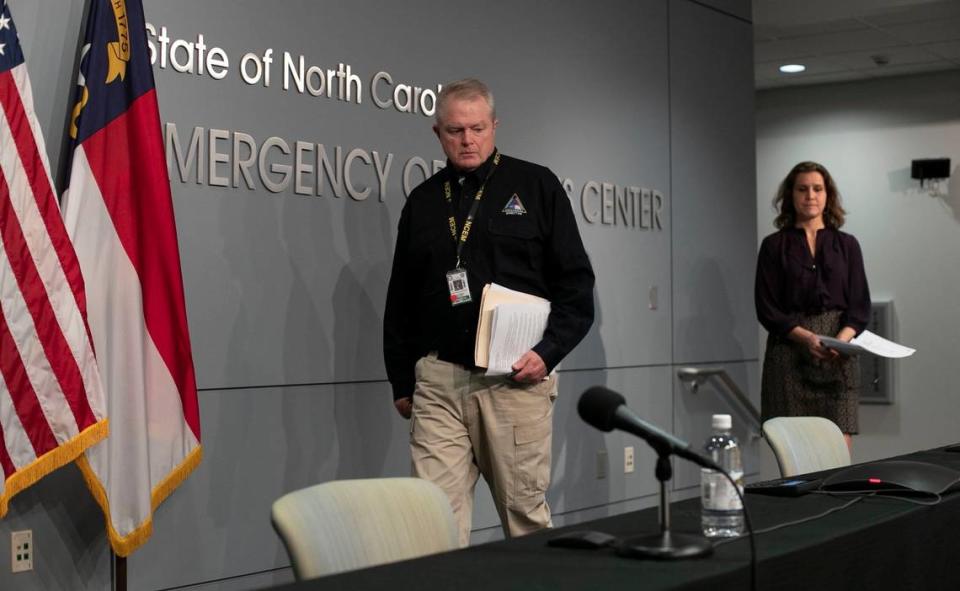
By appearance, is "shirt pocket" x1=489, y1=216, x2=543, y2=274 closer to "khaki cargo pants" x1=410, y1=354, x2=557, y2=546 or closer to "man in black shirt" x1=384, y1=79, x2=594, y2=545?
"man in black shirt" x1=384, y1=79, x2=594, y2=545

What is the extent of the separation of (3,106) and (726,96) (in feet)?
15.0

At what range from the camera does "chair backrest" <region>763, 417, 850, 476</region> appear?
3350 millimetres

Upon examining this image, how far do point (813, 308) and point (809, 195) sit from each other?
55 centimetres

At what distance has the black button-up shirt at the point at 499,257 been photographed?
3.70 m

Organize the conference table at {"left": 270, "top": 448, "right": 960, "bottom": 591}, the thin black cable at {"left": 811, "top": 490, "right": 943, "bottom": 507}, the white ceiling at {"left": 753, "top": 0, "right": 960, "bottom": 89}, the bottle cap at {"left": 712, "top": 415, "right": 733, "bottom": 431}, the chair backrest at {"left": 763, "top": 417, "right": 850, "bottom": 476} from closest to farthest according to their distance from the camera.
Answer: the conference table at {"left": 270, "top": 448, "right": 960, "bottom": 591}, the bottle cap at {"left": 712, "top": 415, "right": 733, "bottom": 431}, the thin black cable at {"left": 811, "top": 490, "right": 943, "bottom": 507}, the chair backrest at {"left": 763, "top": 417, "right": 850, "bottom": 476}, the white ceiling at {"left": 753, "top": 0, "right": 960, "bottom": 89}

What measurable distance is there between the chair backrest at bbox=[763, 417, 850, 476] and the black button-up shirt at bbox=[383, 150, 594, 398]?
67 cm

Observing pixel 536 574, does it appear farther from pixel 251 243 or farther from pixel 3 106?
pixel 251 243

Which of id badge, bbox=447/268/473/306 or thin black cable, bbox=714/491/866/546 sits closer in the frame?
thin black cable, bbox=714/491/866/546

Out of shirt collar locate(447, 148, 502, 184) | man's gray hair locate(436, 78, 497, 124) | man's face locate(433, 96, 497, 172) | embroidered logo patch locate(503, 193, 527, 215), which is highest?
man's gray hair locate(436, 78, 497, 124)

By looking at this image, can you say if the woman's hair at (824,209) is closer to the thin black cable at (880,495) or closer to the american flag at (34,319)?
the thin black cable at (880,495)

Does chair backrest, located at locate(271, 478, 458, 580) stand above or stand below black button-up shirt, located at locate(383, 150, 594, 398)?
below

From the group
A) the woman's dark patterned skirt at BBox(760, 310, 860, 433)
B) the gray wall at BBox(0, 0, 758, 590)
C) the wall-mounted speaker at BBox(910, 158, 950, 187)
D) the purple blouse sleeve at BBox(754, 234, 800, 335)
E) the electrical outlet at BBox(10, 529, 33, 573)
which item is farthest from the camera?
the wall-mounted speaker at BBox(910, 158, 950, 187)

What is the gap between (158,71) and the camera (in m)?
4.03

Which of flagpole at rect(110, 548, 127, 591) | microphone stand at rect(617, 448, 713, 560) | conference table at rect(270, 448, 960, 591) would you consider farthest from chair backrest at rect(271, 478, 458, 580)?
flagpole at rect(110, 548, 127, 591)
